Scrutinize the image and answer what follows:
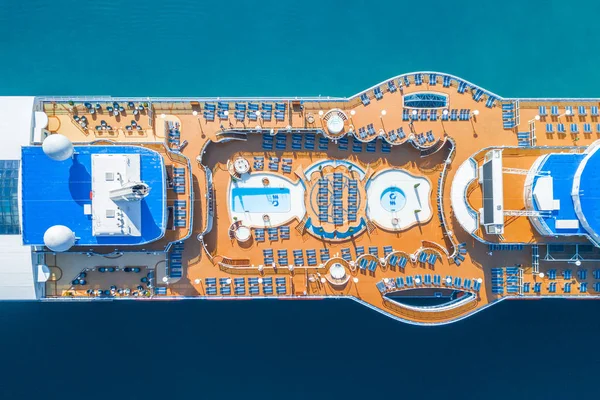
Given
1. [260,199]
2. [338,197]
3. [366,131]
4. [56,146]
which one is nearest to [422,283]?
[338,197]

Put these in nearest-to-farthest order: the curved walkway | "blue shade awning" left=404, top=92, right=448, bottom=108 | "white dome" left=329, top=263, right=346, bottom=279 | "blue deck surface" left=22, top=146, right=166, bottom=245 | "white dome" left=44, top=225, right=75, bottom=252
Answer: "white dome" left=44, top=225, right=75, bottom=252, "blue deck surface" left=22, top=146, right=166, bottom=245, the curved walkway, "white dome" left=329, top=263, right=346, bottom=279, "blue shade awning" left=404, top=92, right=448, bottom=108

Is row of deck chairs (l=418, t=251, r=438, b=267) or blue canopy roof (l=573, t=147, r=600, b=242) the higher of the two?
blue canopy roof (l=573, t=147, r=600, b=242)

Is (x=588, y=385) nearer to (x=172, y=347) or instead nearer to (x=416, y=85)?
(x=416, y=85)

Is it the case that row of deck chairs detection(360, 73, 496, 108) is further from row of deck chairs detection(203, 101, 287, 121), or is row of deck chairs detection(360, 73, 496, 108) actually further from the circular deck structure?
row of deck chairs detection(203, 101, 287, 121)

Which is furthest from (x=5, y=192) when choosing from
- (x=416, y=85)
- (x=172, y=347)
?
(x=416, y=85)

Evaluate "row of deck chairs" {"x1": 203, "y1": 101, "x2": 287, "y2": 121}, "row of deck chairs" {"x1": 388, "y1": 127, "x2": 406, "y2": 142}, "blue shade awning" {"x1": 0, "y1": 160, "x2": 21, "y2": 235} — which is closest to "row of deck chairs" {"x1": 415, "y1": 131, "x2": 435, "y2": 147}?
"row of deck chairs" {"x1": 388, "y1": 127, "x2": 406, "y2": 142}

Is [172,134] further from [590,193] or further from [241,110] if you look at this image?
[590,193]
